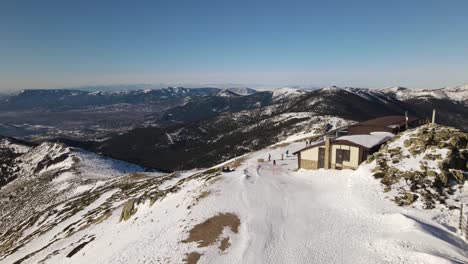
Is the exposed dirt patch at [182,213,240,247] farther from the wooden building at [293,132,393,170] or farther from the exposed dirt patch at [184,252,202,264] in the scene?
the wooden building at [293,132,393,170]

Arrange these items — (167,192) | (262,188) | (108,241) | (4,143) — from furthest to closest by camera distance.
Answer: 1. (4,143)
2. (167,192)
3. (262,188)
4. (108,241)

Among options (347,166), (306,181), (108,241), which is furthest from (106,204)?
(347,166)

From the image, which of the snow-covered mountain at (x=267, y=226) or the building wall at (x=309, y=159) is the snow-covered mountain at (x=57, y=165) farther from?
the building wall at (x=309, y=159)

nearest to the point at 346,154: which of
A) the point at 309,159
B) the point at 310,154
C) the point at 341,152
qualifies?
the point at 341,152

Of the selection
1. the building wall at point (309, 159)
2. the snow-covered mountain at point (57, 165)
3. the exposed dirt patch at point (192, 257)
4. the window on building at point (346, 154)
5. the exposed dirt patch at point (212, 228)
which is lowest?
the snow-covered mountain at point (57, 165)

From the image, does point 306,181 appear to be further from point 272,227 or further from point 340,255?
point 340,255

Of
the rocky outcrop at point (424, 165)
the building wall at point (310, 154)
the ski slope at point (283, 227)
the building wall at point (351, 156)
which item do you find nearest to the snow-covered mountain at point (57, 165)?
the ski slope at point (283, 227)

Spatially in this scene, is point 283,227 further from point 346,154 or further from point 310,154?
point 310,154
